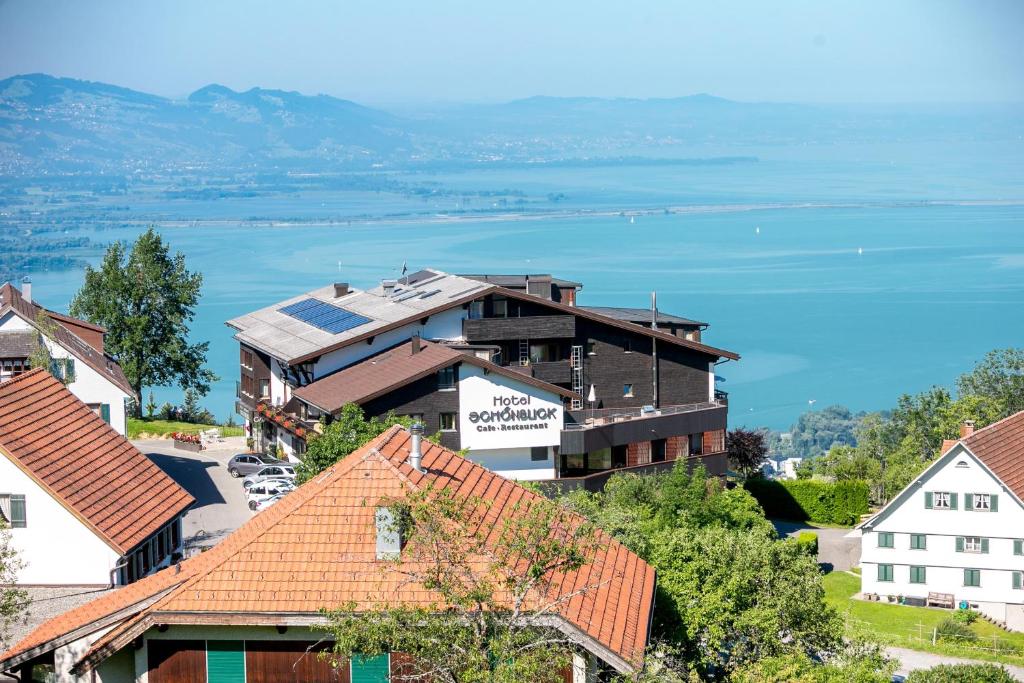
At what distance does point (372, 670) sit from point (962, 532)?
29496 mm

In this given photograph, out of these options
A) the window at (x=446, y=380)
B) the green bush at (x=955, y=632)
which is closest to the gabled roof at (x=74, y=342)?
the window at (x=446, y=380)

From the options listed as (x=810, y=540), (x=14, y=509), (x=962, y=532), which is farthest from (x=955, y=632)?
(x=14, y=509)

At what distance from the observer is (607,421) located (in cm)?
4656

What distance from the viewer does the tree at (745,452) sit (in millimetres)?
55434

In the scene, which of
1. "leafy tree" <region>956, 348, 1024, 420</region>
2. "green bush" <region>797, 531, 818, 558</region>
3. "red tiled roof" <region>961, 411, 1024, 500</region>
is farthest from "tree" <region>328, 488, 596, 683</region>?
"leafy tree" <region>956, 348, 1024, 420</region>

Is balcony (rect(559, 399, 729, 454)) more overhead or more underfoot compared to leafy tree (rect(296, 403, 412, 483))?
more underfoot

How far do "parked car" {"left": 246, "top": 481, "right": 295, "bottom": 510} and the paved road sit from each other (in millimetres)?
15714

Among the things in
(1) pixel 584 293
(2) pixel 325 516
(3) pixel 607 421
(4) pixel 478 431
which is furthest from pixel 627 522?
(1) pixel 584 293

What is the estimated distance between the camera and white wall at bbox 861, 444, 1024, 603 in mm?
41781

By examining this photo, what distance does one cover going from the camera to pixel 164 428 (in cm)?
5525

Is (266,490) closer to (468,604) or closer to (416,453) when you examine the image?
(416,453)

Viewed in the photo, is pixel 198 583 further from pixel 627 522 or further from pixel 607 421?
pixel 607 421

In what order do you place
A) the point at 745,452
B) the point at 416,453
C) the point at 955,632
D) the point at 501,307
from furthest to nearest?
the point at 745,452, the point at 501,307, the point at 955,632, the point at 416,453

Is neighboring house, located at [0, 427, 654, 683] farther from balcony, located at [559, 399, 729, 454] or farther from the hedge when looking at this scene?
the hedge
